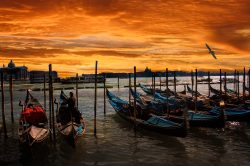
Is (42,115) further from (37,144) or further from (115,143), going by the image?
(115,143)

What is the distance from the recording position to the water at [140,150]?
17.6 m

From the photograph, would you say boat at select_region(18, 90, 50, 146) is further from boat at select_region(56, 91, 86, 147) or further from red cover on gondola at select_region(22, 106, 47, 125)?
boat at select_region(56, 91, 86, 147)

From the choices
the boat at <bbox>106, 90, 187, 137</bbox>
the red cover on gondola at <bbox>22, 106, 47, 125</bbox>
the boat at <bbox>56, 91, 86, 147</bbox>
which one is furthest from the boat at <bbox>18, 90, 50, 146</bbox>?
the boat at <bbox>106, 90, 187, 137</bbox>

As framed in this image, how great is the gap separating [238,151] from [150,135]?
6304 millimetres

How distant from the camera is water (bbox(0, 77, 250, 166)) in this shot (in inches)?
691

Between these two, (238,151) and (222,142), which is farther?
(222,142)

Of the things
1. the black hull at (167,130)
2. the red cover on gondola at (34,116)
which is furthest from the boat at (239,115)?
the red cover on gondola at (34,116)

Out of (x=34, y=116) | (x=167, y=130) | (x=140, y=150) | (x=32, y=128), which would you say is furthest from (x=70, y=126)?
(x=167, y=130)

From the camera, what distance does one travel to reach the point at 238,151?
19406 millimetres

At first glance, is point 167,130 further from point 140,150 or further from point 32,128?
point 32,128

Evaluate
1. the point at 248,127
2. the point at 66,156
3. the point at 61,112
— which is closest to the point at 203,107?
the point at 248,127

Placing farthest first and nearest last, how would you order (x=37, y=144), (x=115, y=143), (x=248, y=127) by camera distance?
(x=248, y=127)
(x=115, y=143)
(x=37, y=144)

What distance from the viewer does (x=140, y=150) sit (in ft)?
64.4

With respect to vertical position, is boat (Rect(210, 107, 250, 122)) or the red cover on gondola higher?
the red cover on gondola
